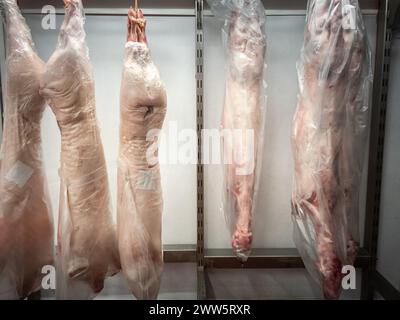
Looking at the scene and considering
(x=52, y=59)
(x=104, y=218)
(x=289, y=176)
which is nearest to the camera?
(x=52, y=59)

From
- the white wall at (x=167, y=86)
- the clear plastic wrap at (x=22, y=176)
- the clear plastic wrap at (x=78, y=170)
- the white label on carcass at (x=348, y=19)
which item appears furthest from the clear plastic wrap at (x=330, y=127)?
the clear plastic wrap at (x=22, y=176)

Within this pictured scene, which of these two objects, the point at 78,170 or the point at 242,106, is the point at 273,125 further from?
the point at 78,170

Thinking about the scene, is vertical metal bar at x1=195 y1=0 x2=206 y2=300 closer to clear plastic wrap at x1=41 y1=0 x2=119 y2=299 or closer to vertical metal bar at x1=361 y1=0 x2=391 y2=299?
clear plastic wrap at x1=41 y1=0 x2=119 y2=299

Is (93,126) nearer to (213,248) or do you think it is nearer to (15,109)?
(15,109)

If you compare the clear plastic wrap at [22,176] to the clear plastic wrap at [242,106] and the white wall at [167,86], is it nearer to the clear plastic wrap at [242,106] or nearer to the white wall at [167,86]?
the white wall at [167,86]

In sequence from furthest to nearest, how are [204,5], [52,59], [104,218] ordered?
1. [204,5]
2. [104,218]
3. [52,59]

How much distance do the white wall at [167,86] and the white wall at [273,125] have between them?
80 mm

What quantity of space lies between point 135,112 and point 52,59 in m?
0.25

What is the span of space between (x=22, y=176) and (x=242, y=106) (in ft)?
2.22

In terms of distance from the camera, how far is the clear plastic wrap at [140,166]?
33.5 inches

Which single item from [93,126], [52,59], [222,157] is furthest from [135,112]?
[222,157]

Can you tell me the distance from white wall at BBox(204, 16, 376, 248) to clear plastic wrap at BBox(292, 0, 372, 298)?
191 mm

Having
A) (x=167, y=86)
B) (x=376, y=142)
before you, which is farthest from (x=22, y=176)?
(x=376, y=142)

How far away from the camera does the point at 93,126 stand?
2.92 ft
